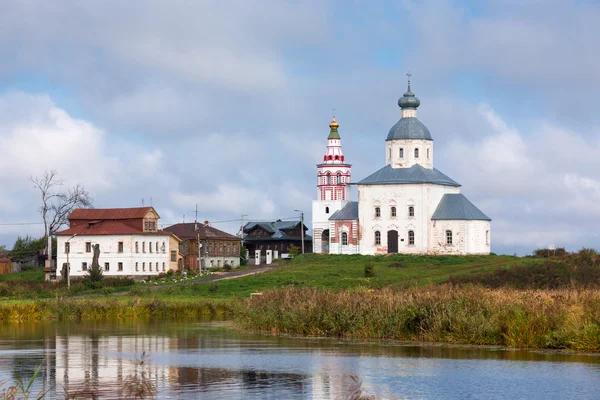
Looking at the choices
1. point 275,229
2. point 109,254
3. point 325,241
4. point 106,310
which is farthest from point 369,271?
point 275,229

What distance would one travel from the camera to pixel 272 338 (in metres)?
34.1

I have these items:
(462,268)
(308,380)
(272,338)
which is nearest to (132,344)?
(272,338)

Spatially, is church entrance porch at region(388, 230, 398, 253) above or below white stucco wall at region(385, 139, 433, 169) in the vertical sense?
below

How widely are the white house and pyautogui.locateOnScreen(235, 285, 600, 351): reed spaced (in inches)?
1886

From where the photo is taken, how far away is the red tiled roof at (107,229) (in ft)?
271

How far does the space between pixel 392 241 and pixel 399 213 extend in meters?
2.26

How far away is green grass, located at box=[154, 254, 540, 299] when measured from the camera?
59969mm

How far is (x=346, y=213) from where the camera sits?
86375 millimetres

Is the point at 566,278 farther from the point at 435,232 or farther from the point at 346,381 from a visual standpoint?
the point at 435,232

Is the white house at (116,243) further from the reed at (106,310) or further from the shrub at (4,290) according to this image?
the reed at (106,310)

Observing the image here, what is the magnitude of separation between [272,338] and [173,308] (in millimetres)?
15539

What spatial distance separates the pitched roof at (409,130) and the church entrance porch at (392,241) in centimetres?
790

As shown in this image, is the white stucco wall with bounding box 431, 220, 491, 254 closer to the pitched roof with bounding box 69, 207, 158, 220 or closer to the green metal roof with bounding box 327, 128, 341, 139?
the green metal roof with bounding box 327, 128, 341, 139

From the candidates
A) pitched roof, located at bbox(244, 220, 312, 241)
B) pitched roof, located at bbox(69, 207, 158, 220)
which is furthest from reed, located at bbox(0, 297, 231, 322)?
pitched roof, located at bbox(244, 220, 312, 241)
